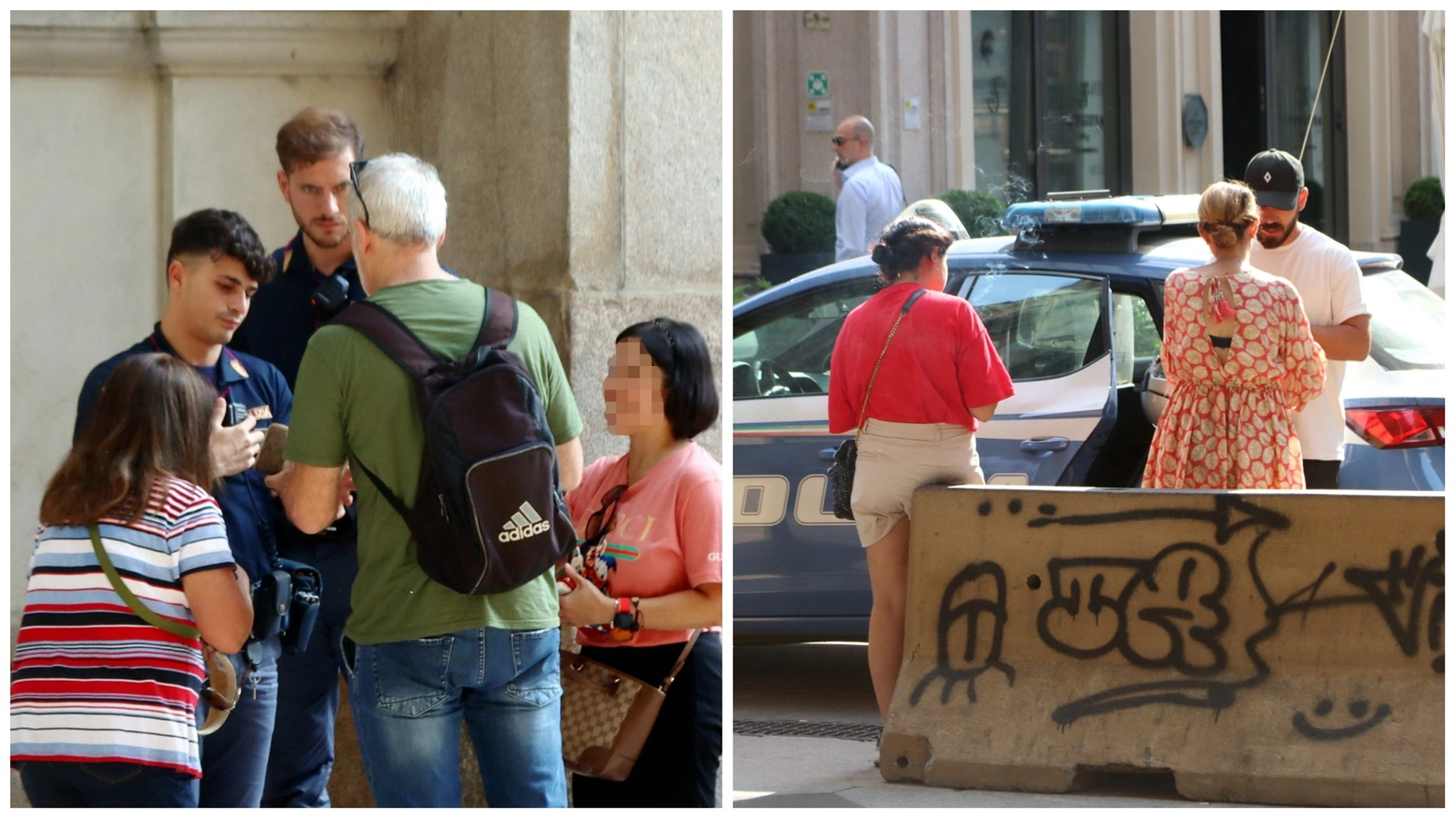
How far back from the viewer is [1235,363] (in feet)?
16.9

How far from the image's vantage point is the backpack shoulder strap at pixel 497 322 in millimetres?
3578

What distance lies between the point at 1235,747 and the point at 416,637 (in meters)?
2.40

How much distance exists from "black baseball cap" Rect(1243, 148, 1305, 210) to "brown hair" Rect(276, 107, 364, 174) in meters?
2.88

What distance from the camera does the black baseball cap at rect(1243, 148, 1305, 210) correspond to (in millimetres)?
5676

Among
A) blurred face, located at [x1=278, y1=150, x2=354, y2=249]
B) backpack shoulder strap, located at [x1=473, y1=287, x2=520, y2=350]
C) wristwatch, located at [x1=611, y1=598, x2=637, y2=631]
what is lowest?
wristwatch, located at [x1=611, y1=598, x2=637, y2=631]

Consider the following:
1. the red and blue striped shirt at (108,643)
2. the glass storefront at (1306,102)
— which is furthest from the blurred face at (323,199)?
the glass storefront at (1306,102)

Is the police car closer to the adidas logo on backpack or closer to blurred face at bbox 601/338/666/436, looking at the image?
blurred face at bbox 601/338/666/436

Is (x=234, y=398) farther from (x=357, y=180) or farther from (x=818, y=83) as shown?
(x=818, y=83)

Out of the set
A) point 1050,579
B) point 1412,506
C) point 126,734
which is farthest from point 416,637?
point 1412,506

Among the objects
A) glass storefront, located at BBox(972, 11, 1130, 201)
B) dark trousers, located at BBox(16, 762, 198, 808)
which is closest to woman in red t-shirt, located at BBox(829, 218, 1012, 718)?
dark trousers, located at BBox(16, 762, 198, 808)

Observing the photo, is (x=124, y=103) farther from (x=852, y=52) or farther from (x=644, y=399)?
(x=852, y=52)

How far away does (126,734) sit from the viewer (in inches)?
138

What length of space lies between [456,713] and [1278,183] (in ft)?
11.1

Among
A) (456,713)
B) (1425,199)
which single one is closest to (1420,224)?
(1425,199)
